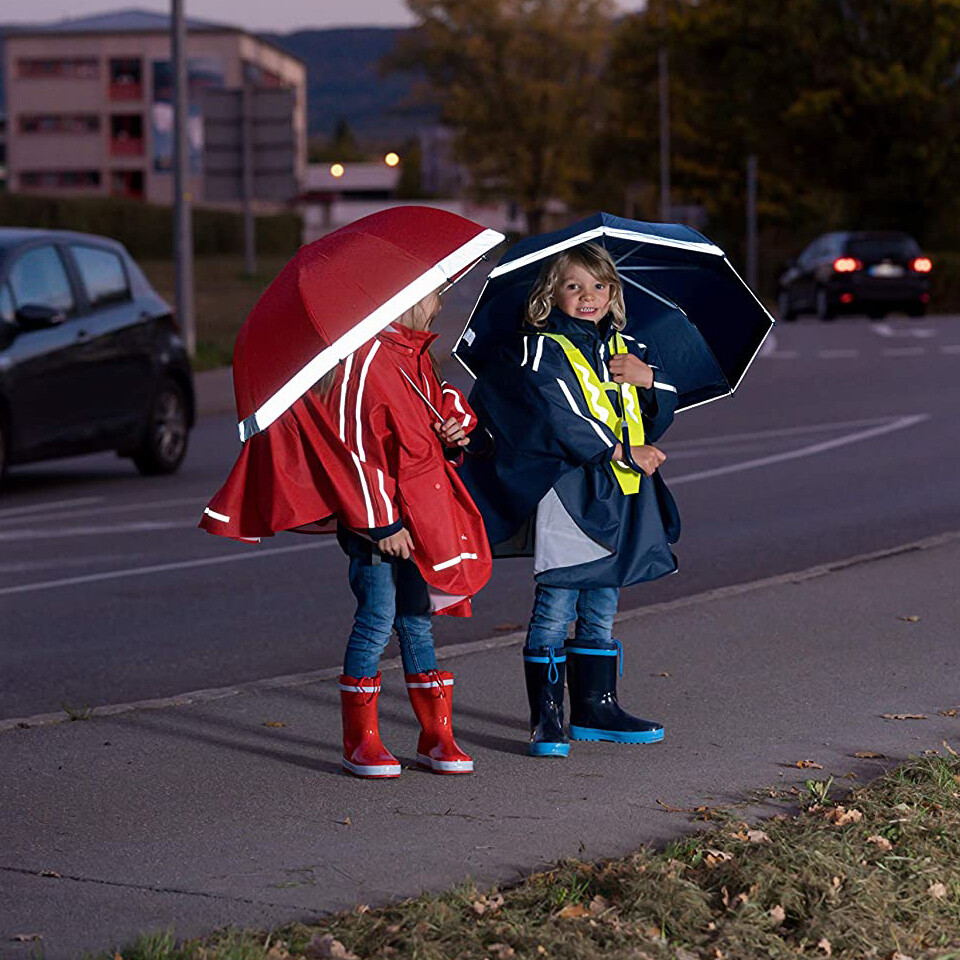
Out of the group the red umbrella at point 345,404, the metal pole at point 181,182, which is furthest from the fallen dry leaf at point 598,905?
the metal pole at point 181,182

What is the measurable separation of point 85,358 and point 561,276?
28.9ft

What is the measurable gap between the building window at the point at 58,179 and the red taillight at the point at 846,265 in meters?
83.2

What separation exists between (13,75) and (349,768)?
114m

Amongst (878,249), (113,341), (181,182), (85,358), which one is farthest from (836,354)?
(85,358)

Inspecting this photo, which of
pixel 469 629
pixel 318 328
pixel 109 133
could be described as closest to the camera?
pixel 318 328

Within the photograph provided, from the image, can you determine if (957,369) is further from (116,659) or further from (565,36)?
(565,36)

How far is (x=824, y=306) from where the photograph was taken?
3884 centimetres

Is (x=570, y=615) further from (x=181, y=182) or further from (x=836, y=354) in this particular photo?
(x=836, y=354)

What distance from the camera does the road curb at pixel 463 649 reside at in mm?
6645

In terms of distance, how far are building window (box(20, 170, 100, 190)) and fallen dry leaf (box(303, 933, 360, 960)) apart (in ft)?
376

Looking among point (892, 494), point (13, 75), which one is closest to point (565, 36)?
point (13, 75)

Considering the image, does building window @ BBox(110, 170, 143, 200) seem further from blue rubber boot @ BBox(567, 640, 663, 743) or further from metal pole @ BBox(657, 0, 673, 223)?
blue rubber boot @ BBox(567, 640, 663, 743)

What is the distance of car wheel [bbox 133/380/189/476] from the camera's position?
1508cm

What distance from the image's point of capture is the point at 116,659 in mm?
8016
